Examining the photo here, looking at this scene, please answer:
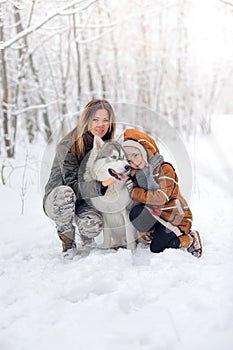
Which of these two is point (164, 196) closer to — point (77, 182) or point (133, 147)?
point (133, 147)

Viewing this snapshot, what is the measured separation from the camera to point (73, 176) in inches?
95.9

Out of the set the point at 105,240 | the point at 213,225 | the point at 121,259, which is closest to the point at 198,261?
the point at 121,259

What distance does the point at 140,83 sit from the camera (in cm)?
1189

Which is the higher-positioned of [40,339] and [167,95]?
[167,95]

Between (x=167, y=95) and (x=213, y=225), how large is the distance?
33.0ft

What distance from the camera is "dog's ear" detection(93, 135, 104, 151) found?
2.22 meters

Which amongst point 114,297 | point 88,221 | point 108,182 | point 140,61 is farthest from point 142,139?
point 140,61

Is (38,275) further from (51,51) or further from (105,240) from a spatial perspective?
(51,51)

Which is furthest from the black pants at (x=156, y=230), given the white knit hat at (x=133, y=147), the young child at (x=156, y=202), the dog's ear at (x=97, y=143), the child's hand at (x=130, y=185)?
the dog's ear at (x=97, y=143)

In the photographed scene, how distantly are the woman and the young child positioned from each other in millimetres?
214

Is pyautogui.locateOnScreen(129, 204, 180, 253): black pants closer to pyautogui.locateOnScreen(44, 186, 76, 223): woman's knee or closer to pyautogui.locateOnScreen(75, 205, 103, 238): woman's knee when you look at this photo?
pyautogui.locateOnScreen(75, 205, 103, 238): woman's knee

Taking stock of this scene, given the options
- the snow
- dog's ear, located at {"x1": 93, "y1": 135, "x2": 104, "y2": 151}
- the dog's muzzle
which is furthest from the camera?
the dog's muzzle

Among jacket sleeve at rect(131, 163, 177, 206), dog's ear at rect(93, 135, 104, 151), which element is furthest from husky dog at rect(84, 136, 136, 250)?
jacket sleeve at rect(131, 163, 177, 206)

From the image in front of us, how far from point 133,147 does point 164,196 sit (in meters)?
0.41
